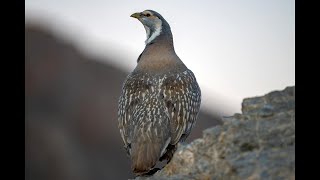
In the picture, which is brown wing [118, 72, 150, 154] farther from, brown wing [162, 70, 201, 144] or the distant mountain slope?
the distant mountain slope

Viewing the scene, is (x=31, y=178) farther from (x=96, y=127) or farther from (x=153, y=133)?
(x=153, y=133)

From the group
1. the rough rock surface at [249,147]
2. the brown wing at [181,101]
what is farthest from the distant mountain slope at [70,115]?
the rough rock surface at [249,147]

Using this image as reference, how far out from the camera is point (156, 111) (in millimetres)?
9750

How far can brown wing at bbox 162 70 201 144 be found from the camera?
9891 mm

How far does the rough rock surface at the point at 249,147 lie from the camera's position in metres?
5.95

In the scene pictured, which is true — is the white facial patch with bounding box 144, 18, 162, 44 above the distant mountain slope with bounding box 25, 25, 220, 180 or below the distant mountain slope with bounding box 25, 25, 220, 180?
above

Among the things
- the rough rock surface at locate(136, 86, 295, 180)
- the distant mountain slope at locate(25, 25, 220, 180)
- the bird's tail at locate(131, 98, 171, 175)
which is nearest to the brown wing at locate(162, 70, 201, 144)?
the bird's tail at locate(131, 98, 171, 175)

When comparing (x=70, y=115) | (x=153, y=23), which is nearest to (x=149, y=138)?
(x=153, y=23)

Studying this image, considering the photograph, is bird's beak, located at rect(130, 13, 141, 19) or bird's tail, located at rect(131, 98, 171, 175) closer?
bird's tail, located at rect(131, 98, 171, 175)

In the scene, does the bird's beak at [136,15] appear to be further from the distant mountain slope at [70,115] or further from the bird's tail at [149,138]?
the distant mountain slope at [70,115]

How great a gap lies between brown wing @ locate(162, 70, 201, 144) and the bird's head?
110 cm

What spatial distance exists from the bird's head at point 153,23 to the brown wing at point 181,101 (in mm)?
1096

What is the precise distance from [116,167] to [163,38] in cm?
2482

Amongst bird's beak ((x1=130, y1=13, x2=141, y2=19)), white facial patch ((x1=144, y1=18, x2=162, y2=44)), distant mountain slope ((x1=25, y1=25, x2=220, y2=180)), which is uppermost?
bird's beak ((x1=130, y1=13, x2=141, y2=19))
